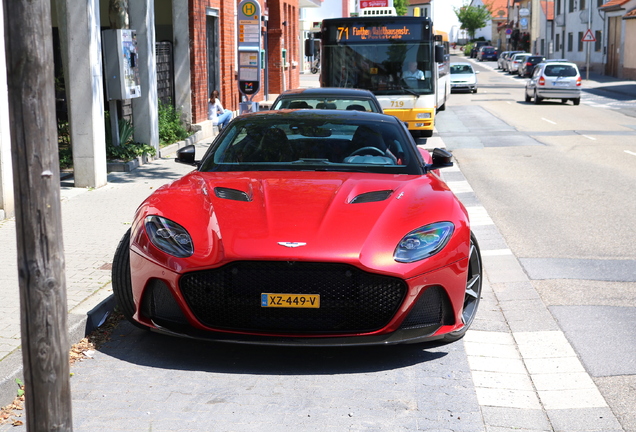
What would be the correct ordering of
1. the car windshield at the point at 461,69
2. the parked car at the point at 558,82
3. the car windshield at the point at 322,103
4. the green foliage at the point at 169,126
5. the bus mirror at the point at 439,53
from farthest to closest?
A: the car windshield at the point at 461,69, the parked car at the point at 558,82, the bus mirror at the point at 439,53, the green foliage at the point at 169,126, the car windshield at the point at 322,103

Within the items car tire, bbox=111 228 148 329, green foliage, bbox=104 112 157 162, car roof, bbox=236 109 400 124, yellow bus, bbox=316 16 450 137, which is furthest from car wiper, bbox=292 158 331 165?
yellow bus, bbox=316 16 450 137

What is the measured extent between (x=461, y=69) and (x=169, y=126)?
30.3m

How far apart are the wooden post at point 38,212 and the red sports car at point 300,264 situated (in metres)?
1.77

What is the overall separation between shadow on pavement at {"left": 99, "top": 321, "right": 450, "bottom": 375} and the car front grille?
28 centimetres

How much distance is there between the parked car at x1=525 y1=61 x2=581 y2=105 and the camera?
35.6m

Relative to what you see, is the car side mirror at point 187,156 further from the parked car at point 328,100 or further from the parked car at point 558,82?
the parked car at point 558,82

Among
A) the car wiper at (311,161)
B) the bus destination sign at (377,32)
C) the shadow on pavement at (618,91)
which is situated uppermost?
the bus destination sign at (377,32)

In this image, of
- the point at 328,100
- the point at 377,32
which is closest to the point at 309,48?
the point at 377,32

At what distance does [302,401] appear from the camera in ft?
15.3

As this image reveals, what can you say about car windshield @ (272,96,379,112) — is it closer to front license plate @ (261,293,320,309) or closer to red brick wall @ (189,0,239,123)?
front license plate @ (261,293,320,309)

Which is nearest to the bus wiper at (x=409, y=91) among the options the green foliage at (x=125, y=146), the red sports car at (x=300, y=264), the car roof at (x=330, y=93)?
the green foliage at (x=125, y=146)

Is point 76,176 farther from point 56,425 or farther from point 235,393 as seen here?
point 56,425

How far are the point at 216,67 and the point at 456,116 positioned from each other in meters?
9.15

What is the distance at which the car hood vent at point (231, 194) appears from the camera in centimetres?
567
